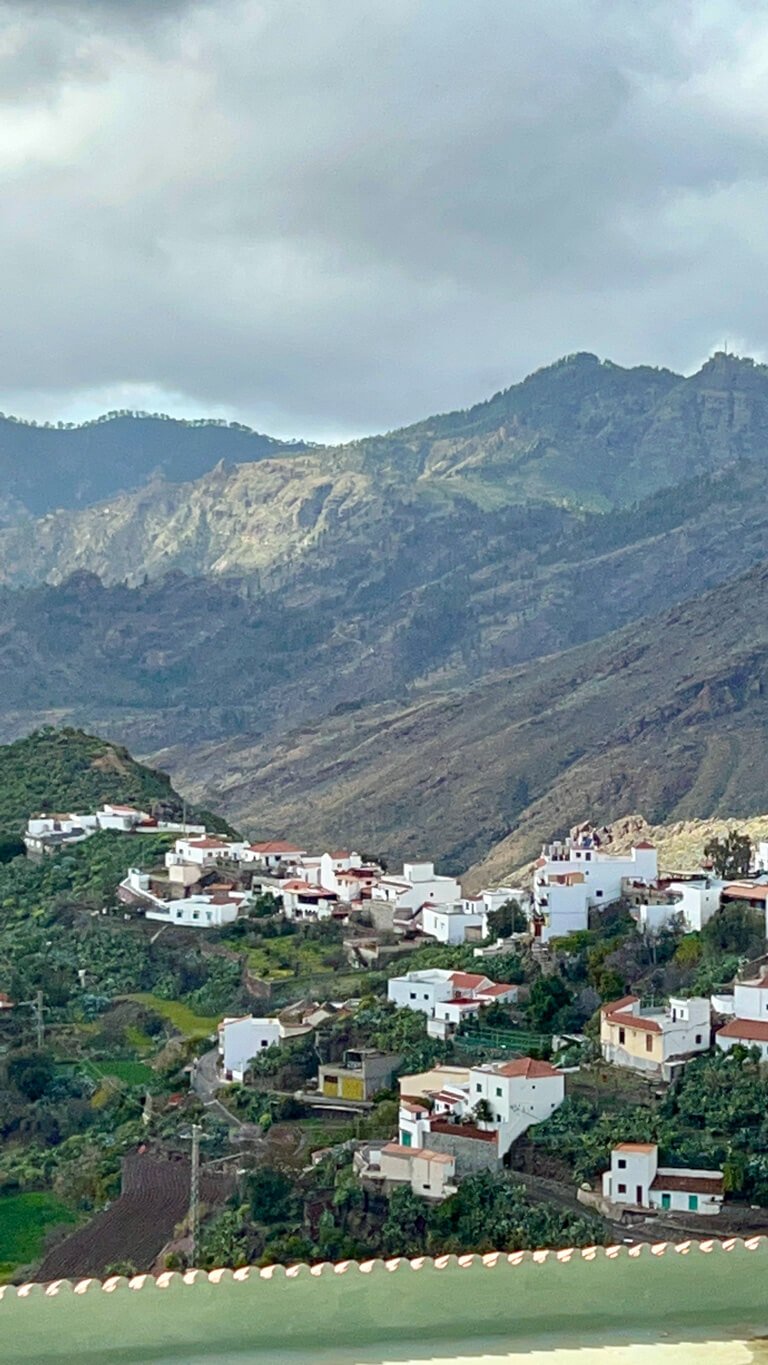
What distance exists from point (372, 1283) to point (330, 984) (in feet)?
102

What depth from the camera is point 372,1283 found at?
8320 millimetres

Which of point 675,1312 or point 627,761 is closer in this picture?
point 675,1312

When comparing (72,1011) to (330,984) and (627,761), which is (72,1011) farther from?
(627,761)

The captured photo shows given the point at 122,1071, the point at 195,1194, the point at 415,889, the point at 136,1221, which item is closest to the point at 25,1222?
the point at 136,1221

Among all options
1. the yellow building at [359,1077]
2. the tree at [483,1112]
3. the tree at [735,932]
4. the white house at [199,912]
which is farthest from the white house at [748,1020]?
the white house at [199,912]

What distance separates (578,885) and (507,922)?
1.96 metres

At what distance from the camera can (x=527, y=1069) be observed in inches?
1131

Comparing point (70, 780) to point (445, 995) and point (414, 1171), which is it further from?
point (414, 1171)

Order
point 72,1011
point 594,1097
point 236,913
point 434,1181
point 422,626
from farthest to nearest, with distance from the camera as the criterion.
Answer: point 422,626
point 236,913
point 72,1011
point 594,1097
point 434,1181

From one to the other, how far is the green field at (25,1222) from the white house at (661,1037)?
8432mm

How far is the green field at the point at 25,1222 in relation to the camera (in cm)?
2823

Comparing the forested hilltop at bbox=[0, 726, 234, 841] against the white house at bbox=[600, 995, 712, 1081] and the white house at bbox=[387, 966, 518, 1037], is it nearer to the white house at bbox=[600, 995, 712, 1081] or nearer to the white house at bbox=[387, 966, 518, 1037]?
the white house at bbox=[387, 966, 518, 1037]

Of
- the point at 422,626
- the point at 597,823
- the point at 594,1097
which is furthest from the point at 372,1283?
the point at 422,626

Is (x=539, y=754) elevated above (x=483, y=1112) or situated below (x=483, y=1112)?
above
